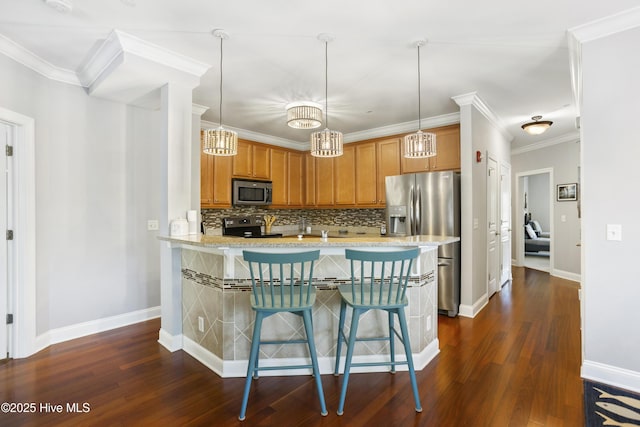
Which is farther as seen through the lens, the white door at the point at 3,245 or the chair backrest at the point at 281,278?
the white door at the point at 3,245

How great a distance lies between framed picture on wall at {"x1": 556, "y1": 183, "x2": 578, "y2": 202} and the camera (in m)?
5.58

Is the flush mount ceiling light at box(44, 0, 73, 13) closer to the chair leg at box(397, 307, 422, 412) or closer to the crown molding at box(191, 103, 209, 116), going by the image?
the crown molding at box(191, 103, 209, 116)

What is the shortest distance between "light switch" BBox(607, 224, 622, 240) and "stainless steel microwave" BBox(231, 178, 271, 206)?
402cm

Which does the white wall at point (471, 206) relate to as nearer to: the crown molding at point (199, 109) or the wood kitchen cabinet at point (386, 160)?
the wood kitchen cabinet at point (386, 160)

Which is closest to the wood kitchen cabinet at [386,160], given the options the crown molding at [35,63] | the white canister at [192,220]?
the white canister at [192,220]

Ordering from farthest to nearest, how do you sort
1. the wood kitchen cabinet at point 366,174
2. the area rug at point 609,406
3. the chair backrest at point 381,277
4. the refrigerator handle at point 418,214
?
the wood kitchen cabinet at point 366,174
the refrigerator handle at point 418,214
the chair backrest at point 381,277
the area rug at point 609,406

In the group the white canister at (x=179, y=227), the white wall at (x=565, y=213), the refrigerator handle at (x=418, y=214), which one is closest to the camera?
the white canister at (x=179, y=227)

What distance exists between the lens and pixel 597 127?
2.30m

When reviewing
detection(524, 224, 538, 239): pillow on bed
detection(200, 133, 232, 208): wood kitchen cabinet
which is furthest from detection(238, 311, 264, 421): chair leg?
detection(524, 224, 538, 239): pillow on bed

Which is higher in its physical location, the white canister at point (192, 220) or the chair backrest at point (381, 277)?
the white canister at point (192, 220)

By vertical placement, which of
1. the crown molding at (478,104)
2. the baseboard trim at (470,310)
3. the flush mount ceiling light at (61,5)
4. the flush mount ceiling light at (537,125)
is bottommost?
the baseboard trim at (470,310)

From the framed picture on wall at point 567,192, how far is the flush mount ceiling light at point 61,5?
7.05m

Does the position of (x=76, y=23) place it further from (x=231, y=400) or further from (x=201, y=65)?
(x=231, y=400)

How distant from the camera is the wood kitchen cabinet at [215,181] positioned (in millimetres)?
4355
